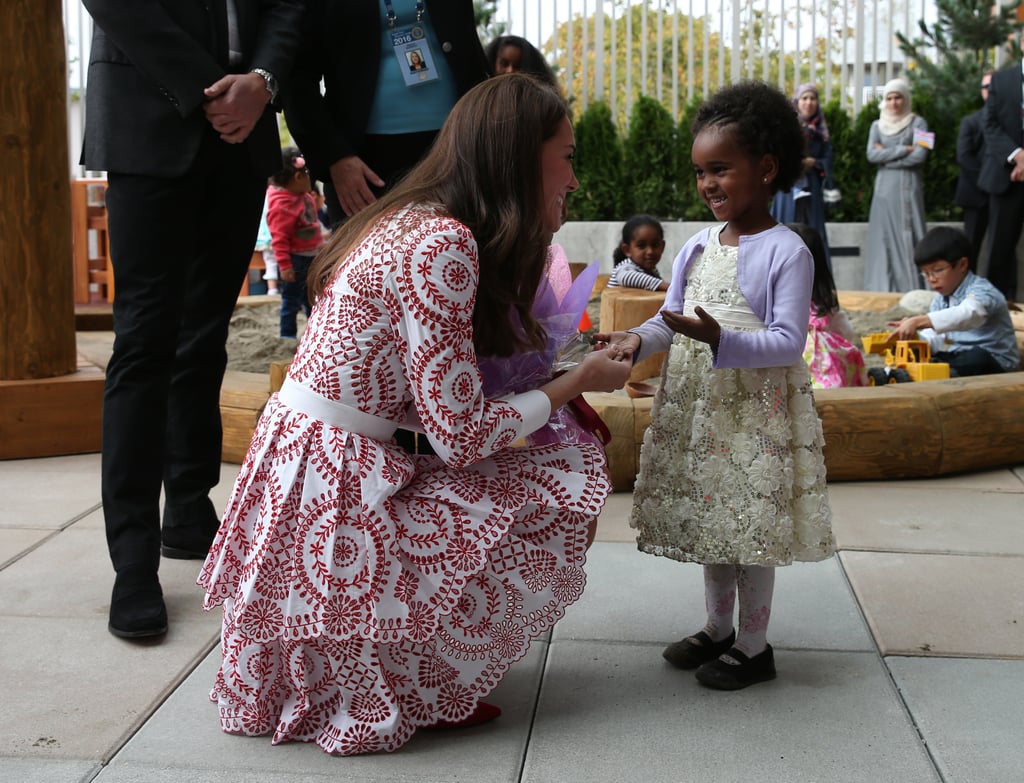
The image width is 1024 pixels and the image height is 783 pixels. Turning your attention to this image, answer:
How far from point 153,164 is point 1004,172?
8723 mm

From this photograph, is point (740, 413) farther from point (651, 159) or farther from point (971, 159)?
point (651, 159)

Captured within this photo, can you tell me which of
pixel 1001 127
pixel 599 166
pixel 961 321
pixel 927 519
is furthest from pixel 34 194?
pixel 599 166

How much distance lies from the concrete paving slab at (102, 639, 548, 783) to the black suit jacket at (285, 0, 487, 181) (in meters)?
1.62

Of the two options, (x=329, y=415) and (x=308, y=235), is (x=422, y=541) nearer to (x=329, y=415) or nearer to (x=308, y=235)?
(x=329, y=415)

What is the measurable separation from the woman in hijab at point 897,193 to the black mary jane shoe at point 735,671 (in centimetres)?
935

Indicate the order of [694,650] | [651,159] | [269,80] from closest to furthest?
[694,650]
[269,80]
[651,159]

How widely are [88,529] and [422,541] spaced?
6.51 feet

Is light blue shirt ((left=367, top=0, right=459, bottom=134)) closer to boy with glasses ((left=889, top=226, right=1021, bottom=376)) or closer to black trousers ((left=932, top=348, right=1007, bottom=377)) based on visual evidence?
boy with glasses ((left=889, top=226, right=1021, bottom=376))

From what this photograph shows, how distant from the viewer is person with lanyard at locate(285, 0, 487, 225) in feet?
11.2

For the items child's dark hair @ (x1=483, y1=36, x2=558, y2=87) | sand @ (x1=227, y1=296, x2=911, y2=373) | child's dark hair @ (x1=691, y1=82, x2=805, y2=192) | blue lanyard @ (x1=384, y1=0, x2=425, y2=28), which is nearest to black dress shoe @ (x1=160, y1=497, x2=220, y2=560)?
blue lanyard @ (x1=384, y1=0, x2=425, y2=28)

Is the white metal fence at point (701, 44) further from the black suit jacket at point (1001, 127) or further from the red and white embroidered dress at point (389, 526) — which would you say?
the red and white embroidered dress at point (389, 526)

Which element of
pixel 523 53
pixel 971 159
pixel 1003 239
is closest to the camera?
pixel 523 53

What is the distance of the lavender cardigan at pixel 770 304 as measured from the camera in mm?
2656

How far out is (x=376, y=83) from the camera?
3.44 m
